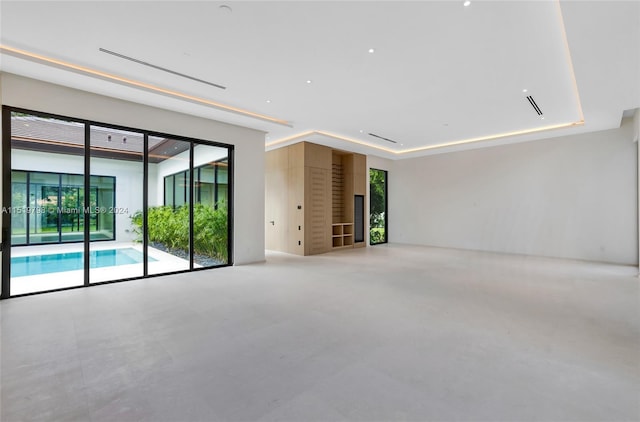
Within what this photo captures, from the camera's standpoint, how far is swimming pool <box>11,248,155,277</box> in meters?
4.78

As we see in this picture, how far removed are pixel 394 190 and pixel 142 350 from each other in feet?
35.0

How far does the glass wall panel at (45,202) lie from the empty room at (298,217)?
0.03 meters

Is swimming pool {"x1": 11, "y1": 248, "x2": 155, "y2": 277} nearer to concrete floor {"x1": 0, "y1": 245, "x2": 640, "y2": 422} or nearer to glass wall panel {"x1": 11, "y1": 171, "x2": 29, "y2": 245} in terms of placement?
glass wall panel {"x1": 11, "y1": 171, "x2": 29, "y2": 245}

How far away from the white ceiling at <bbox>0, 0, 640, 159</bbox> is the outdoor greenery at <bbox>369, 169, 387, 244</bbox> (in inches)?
211

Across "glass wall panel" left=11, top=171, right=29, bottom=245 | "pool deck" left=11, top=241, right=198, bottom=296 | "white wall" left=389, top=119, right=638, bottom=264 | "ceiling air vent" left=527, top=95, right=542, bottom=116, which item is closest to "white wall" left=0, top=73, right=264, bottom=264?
"glass wall panel" left=11, top=171, right=29, bottom=245

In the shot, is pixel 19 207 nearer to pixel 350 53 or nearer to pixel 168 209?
pixel 168 209

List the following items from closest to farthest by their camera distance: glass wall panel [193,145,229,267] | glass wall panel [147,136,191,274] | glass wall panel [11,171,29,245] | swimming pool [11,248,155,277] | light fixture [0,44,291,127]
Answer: light fixture [0,44,291,127] → glass wall panel [11,171,29,245] → swimming pool [11,248,155,277] → glass wall panel [147,136,191,274] → glass wall panel [193,145,229,267]

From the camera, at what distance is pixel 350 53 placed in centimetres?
406

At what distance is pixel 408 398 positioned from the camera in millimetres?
2178

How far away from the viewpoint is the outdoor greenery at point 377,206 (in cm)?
1183

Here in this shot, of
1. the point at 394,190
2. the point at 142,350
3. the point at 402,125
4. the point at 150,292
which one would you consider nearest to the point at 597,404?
the point at 142,350

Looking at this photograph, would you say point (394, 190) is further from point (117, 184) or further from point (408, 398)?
point (408, 398)

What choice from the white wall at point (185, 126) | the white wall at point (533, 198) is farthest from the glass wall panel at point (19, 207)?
the white wall at point (533, 198)

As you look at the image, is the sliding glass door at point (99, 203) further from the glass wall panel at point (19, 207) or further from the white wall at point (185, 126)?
the white wall at point (185, 126)
